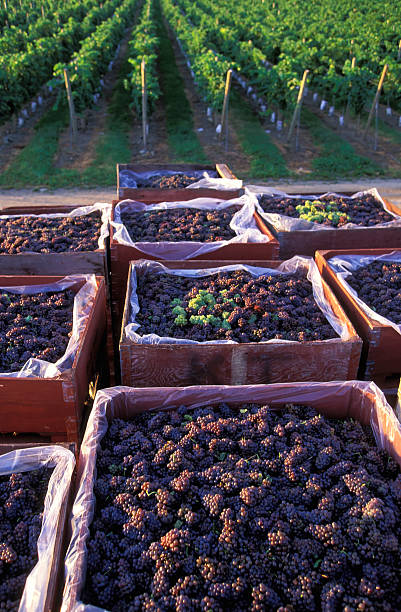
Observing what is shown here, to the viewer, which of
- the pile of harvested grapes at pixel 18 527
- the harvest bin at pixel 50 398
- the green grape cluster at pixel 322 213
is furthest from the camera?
the green grape cluster at pixel 322 213

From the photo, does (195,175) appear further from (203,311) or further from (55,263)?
→ (203,311)

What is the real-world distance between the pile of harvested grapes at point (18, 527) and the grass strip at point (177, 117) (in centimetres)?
1235

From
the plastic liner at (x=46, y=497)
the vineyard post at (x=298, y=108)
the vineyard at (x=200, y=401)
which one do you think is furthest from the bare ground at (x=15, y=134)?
the plastic liner at (x=46, y=497)

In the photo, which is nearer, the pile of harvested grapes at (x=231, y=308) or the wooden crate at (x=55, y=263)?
the pile of harvested grapes at (x=231, y=308)

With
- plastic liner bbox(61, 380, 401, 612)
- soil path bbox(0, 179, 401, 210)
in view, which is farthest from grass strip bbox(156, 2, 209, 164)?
plastic liner bbox(61, 380, 401, 612)

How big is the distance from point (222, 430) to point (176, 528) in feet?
2.37

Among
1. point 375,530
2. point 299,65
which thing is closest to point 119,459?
point 375,530

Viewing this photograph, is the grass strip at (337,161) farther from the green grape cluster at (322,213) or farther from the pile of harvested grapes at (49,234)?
the pile of harvested grapes at (49,234)

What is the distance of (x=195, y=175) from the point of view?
8242 millimetres

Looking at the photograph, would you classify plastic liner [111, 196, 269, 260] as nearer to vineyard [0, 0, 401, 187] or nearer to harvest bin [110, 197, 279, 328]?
harvest bin [110, 197, 279, 328]

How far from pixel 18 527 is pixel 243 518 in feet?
3.77

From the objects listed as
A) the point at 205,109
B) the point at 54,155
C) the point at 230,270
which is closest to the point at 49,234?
the point at 230,270

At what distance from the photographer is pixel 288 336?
13.3 feet

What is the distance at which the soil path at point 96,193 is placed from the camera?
38.0ft
